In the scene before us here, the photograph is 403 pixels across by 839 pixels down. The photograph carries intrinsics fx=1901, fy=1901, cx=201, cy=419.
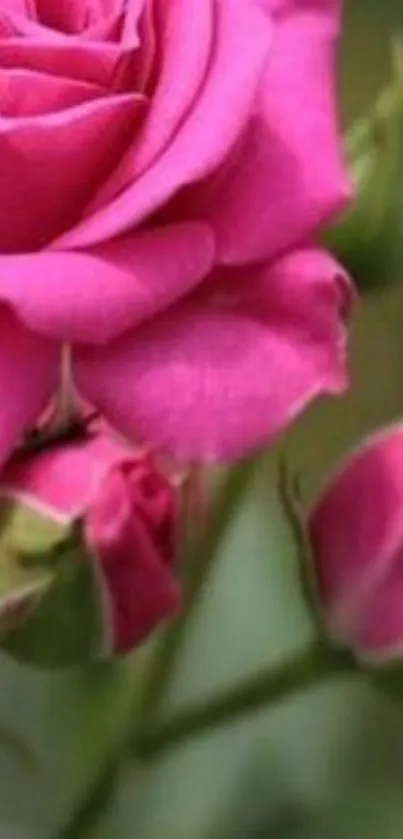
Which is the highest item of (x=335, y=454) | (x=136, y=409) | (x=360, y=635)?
(x=136, y=409)

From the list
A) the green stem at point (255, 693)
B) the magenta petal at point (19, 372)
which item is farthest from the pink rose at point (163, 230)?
the green stem at point (255, 693)

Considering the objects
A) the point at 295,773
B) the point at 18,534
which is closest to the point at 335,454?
the point at 295,773

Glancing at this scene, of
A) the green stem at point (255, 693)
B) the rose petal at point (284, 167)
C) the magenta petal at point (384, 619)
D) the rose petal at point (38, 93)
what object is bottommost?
the green stem at point (255, 693)

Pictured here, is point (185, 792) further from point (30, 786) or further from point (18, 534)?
point (18, 534)

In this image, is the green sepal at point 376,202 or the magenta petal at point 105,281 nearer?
the magenta petal at point 105,281

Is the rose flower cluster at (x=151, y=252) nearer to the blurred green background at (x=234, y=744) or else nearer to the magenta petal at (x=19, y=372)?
the magenta petal at (x=19, y=372)

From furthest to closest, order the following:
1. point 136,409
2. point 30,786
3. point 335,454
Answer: point 335,454 → point 30,786 → point 136,409
